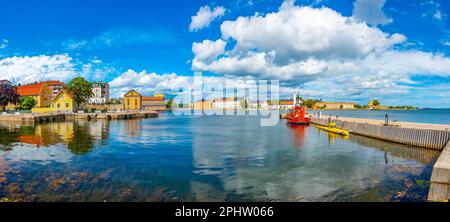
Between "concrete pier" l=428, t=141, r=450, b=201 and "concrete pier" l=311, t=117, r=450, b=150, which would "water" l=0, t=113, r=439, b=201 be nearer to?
"concrete pier" l=428, t=141, r=450, b=201

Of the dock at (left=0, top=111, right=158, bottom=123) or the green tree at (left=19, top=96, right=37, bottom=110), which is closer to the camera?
the dock at (left=0, top=111, right=158, bottom=123)

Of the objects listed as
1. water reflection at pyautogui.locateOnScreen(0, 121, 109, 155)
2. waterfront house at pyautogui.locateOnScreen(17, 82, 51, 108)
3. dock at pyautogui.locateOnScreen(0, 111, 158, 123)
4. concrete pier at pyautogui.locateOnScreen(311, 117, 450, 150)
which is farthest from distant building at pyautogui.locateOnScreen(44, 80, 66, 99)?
concrete pier at pyautogui.locateOnScreen(311, 117, 450, 150)

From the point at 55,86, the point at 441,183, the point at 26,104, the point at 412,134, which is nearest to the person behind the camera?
the point at 441,183

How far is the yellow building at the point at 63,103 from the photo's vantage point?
106 m

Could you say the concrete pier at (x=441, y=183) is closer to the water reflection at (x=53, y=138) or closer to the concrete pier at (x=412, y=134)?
the concrete pier at (x=412, y=134)

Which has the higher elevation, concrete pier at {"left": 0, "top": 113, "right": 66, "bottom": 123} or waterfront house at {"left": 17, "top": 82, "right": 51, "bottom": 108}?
waterfront house at {"left": 17, "top": 82, "right": 51, "bottom": 108}

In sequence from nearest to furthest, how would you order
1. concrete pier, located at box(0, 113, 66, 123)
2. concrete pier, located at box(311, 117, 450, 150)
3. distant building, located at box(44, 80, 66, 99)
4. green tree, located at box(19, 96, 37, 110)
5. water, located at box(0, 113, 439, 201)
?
water, located at box(0, 113, 439, 201)
concrete pier, located at box(311, 117, 450, 150)
concrete pier, located at box(0, 113, 66, 123)
green tree, located at box(19, 96, 37, 110)
distant building, located at box(44, 80, 66, 99)

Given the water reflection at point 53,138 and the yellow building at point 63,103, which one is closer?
the water reflection at point 53,138

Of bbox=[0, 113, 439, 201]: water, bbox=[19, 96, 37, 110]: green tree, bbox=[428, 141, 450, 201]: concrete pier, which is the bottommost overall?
bbox=[0, 113, 439, 201]: water

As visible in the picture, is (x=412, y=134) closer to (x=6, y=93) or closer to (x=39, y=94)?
(x=6, y=93)

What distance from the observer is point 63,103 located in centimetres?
10662

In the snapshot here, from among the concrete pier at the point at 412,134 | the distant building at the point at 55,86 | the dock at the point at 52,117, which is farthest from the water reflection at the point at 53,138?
the distant building at the point at 55,86

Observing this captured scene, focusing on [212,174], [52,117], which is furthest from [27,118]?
[212,174]

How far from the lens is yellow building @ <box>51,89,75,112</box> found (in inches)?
4178
